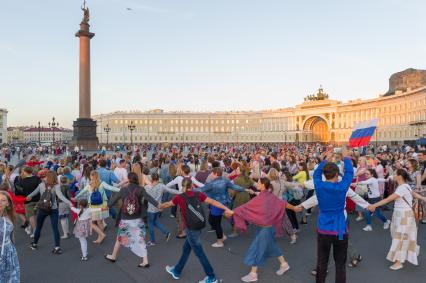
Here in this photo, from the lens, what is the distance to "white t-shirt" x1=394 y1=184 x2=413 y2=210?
654cm

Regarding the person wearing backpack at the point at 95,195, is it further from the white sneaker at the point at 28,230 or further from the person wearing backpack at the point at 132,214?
the white sneaker at the point at 28,230

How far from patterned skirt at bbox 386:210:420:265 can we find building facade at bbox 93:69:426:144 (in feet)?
250

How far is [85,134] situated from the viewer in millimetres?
40969

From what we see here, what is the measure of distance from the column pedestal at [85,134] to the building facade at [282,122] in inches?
1884

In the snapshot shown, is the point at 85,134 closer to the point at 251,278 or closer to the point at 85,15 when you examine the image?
the point at 85,15

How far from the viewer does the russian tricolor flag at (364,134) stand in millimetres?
15266

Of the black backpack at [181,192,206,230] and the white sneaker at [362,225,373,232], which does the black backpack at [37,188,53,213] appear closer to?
the black backpack at [181,192,206,230]

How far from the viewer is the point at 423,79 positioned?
104500 millimetres

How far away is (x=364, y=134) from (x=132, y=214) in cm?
1224

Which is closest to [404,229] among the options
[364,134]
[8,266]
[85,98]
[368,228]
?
[368,228]

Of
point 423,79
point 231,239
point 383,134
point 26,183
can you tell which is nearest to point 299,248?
point 231,239

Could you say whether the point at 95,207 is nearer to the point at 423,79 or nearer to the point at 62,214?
the point at 62,214

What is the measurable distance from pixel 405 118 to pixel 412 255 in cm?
8094

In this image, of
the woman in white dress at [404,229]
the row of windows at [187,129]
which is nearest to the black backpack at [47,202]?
the woman in white dress at [404,229]
